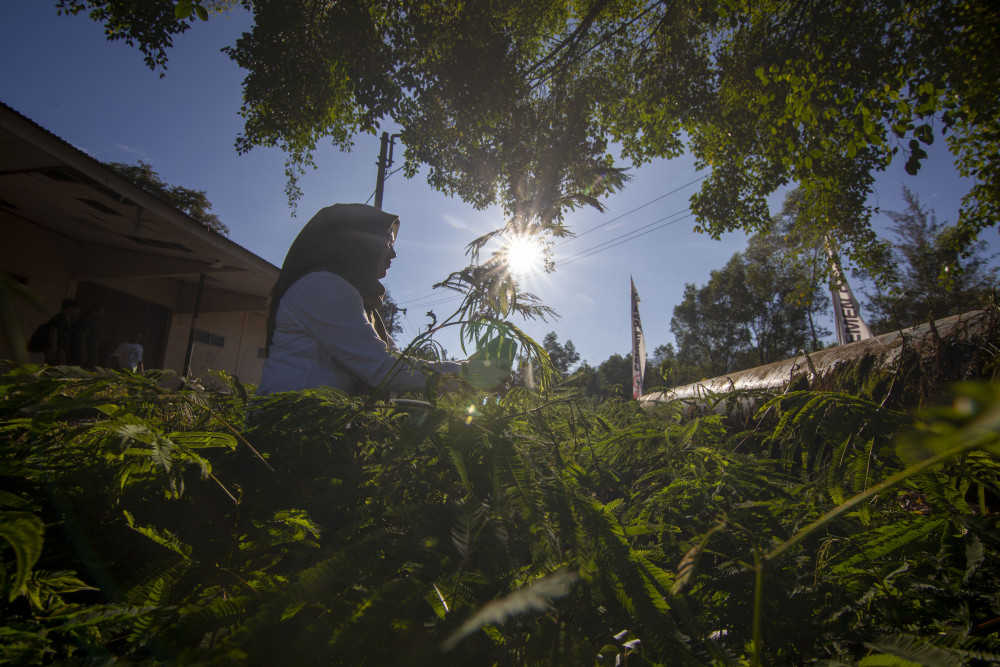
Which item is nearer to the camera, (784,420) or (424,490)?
(424,490)

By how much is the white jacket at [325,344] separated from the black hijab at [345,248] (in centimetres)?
29

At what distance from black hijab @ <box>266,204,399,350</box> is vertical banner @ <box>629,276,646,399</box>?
1442cm

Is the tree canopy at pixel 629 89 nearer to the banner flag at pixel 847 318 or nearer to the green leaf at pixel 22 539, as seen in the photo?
the green leaf at pixel 22 539

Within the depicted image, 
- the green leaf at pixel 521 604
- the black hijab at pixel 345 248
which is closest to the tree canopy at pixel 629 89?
the black hijab at pixel 345 248

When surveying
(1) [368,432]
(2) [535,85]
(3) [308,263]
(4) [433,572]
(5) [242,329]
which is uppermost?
(2) [535,85]

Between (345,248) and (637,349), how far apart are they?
16.2 metres

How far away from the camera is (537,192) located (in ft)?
28.3

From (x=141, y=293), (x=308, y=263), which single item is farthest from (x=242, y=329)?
(x=308, y=263)

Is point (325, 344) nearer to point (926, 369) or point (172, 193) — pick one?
point (926, 369)

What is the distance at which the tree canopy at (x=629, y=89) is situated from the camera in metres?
5.22

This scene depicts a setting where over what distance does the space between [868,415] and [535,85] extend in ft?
27.8

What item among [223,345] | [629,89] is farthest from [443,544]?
[223,345]

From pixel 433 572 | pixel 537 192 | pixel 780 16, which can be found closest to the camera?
pixel 433 572

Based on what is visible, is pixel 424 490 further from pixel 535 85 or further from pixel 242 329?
pixel 242 329
